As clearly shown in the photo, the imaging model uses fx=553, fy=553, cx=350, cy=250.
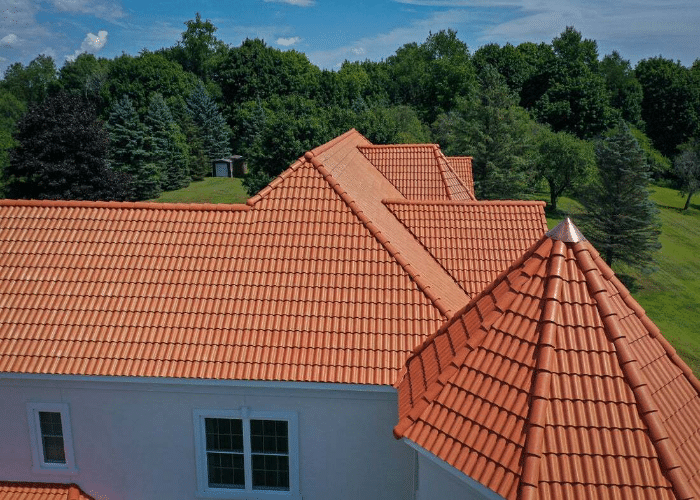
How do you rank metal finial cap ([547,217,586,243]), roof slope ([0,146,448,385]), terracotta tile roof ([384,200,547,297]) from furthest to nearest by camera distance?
1. terracotta tile roof ([384,200,547,297])
2. roof slope ([0,146,448,385])
3. metal finial cap ([547,217,586,243])

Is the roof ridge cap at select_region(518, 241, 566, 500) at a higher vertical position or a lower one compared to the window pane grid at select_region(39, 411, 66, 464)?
higher

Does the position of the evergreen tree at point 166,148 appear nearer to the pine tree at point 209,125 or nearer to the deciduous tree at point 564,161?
the pine tree at point 209,125

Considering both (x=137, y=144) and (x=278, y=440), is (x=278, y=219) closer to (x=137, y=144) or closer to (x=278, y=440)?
(x=278, y=440)

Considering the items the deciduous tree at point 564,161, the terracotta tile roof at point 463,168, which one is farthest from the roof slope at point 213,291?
the deciduous tree at point 564,161

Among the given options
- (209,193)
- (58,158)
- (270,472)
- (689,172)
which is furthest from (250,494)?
(689,172)

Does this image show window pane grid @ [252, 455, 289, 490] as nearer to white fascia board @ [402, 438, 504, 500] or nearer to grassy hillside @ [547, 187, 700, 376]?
white fascia board @ [402, 438, 504, 500]

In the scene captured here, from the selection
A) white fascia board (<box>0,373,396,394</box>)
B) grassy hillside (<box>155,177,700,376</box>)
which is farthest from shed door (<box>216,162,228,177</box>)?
white fascia board (<box>0,373,396,394</box>)
